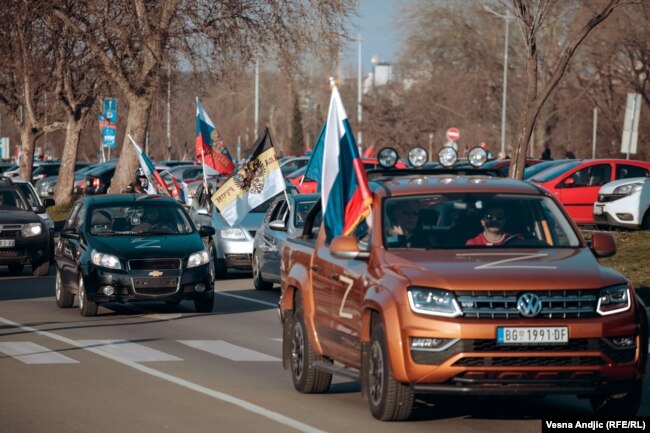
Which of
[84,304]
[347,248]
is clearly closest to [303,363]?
[347,248]

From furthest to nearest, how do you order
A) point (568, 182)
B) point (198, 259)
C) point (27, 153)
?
point (27, 153) < point (568, 182) < point (198, 259)

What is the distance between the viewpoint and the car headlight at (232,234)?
980 inches

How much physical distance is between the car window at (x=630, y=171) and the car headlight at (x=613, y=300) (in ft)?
79.5

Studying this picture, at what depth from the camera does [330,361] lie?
11.0m

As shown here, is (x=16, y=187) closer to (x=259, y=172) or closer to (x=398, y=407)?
(x=259, y=172)

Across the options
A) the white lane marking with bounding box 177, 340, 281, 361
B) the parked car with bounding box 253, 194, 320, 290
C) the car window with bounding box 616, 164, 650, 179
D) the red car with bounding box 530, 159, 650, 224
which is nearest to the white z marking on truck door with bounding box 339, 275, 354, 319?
the white lane marking with bounding box 177, 340, 281, 361

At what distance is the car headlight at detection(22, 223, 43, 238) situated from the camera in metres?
25.0

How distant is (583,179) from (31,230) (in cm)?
1347

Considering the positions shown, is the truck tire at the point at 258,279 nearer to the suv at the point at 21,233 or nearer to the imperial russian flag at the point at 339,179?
the suv at the point at 21,233

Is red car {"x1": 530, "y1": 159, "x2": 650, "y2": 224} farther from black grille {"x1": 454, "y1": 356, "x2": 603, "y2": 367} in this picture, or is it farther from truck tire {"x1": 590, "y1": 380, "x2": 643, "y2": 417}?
black grille {"x1": 454, "y1": 356, "x2": 603, "y2": 367}

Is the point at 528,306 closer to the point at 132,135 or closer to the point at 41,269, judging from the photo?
the point at 41,269

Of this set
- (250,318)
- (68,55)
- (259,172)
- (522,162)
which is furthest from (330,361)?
(68,55)

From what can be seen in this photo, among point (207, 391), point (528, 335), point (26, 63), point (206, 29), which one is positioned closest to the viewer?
point (528, 335)

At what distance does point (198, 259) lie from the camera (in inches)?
728
